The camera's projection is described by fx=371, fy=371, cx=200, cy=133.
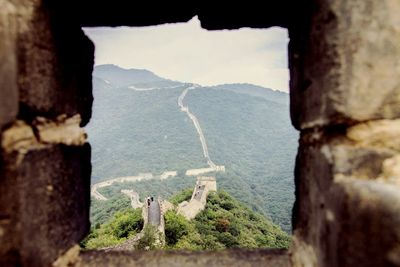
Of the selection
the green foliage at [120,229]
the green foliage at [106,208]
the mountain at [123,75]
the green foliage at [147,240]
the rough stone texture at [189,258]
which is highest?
the mountain at [123,75]

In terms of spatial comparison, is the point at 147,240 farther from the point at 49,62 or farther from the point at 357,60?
the point at 357,60

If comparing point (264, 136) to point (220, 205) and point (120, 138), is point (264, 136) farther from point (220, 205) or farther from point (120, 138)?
point (220, 205)

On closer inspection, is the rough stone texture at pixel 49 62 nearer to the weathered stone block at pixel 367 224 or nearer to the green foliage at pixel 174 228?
the weathered stone block at pixel 367 224

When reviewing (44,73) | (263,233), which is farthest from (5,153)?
(263,233)

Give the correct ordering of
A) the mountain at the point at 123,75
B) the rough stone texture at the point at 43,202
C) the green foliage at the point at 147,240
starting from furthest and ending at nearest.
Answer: the mountain at the point at 123,75, the green foliage at the point at 147,240, the rough stone texture at the point at 43,202

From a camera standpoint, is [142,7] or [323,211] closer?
[323,211]

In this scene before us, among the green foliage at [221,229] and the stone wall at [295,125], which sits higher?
the stone wall at [295,125]

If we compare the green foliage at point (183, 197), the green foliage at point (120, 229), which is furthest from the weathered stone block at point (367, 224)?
the green foliage at point (183, 197)
